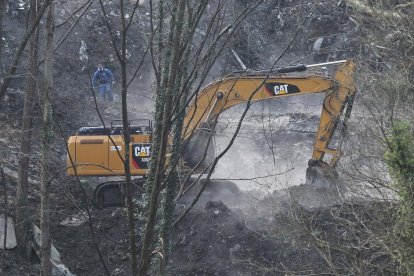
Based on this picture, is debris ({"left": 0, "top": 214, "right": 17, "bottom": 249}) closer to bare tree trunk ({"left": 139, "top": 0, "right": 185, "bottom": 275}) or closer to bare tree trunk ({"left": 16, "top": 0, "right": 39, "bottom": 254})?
bare tree trunk ({"left": 16, "top": 0, "right": 39, "bottom": 254})

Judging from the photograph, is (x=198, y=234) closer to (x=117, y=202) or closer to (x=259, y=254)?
(x=259, y=254)

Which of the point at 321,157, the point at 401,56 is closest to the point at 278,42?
the point at 401,56

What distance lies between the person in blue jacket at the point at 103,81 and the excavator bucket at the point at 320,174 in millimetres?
8657

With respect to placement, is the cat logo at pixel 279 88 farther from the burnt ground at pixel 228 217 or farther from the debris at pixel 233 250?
the debris at pixel 233 250

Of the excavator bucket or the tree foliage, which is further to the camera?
the excavator bucket

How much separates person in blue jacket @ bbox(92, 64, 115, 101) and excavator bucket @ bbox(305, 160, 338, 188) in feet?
28.4

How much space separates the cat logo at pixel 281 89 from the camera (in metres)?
14.1

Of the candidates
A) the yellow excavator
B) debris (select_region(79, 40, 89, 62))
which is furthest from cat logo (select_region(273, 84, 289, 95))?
debris (select_region(79, 40, 89, 62))

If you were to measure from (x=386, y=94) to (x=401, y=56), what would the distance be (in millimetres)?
3557

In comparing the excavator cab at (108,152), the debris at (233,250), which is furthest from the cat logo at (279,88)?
the debris at (233,250)

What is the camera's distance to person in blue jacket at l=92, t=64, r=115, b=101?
21.0m

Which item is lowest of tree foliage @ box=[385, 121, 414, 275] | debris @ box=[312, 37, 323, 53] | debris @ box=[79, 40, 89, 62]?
tree foliage @ box=[385, 121, 414, 275]

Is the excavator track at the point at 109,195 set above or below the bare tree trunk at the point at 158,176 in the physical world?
below

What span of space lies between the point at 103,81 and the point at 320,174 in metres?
9.11
